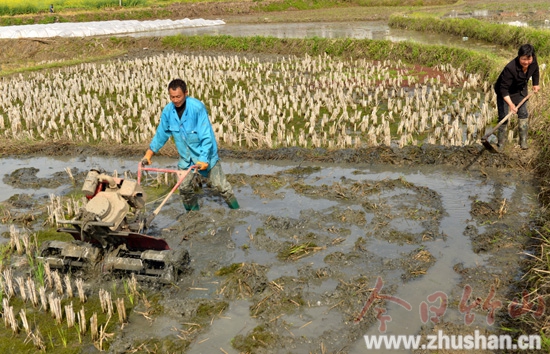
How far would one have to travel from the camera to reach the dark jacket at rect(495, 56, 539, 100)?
24.0ft

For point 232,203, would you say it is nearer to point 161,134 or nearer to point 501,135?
point 161,134

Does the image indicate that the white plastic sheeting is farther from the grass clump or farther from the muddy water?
the grass clump

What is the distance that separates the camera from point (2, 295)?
486 cm

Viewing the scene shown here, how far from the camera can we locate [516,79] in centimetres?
734

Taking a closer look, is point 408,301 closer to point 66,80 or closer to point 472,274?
point 472,274

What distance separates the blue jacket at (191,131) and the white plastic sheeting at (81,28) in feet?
74.7

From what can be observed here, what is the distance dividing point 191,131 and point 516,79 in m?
4.93

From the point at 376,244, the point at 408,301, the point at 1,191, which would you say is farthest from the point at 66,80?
the point at 408,301

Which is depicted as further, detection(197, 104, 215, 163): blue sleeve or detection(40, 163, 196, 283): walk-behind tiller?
detection(197, 104, 215, 163): blue sleeve

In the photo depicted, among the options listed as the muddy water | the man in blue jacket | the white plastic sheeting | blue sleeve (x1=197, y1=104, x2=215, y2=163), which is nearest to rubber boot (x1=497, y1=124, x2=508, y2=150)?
the muddy water

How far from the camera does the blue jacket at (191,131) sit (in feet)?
18.9

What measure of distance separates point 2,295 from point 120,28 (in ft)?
86.8

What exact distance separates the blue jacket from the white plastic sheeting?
74.7 feet

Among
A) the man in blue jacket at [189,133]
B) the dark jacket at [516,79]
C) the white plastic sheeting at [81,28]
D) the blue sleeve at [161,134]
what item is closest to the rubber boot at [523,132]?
the dark jacket at [516,79]
